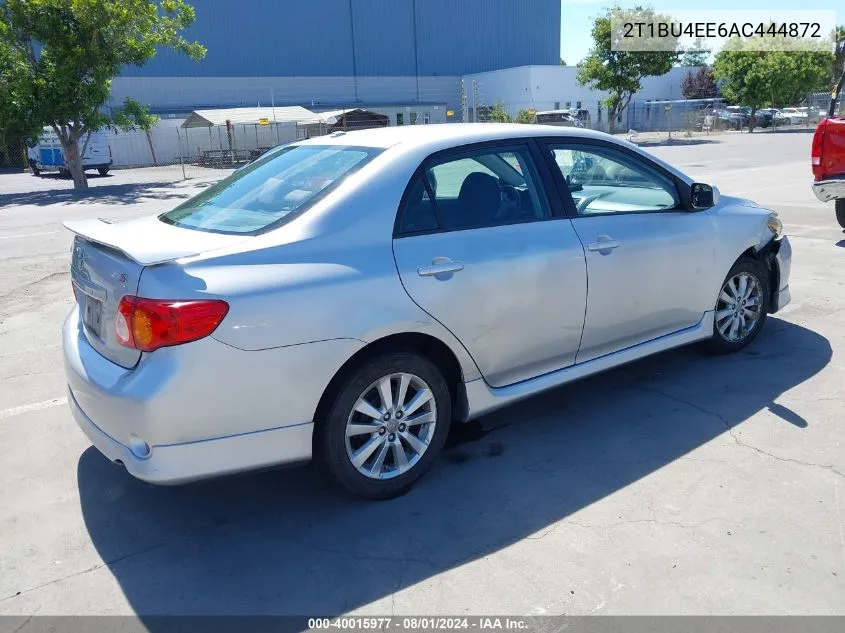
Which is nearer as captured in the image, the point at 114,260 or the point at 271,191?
the point at 114,260

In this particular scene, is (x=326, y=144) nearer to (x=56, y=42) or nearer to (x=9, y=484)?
(x=9, y=484)

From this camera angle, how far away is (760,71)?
45.1m

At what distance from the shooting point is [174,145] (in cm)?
4138

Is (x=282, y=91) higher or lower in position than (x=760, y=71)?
higher

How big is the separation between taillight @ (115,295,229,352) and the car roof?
1.30 metres

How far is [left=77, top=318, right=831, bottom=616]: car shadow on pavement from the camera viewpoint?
Result: 2.88m

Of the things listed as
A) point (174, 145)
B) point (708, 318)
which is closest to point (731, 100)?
point (174, 145)

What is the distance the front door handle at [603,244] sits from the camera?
13.0 ft

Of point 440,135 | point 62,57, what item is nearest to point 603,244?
point 440,135

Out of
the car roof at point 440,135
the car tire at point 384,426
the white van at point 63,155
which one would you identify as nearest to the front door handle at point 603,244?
the car roof at point 440,135

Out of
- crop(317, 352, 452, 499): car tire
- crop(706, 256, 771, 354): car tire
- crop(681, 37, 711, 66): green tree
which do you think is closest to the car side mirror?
crop(706, 256, 771, 354): car tire

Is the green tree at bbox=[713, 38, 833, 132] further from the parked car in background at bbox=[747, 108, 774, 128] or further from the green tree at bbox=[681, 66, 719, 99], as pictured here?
the green tree at bbox=[681, 66, 719, 99]

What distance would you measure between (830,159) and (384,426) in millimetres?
8059

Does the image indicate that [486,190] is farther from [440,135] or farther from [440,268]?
[440,268]
